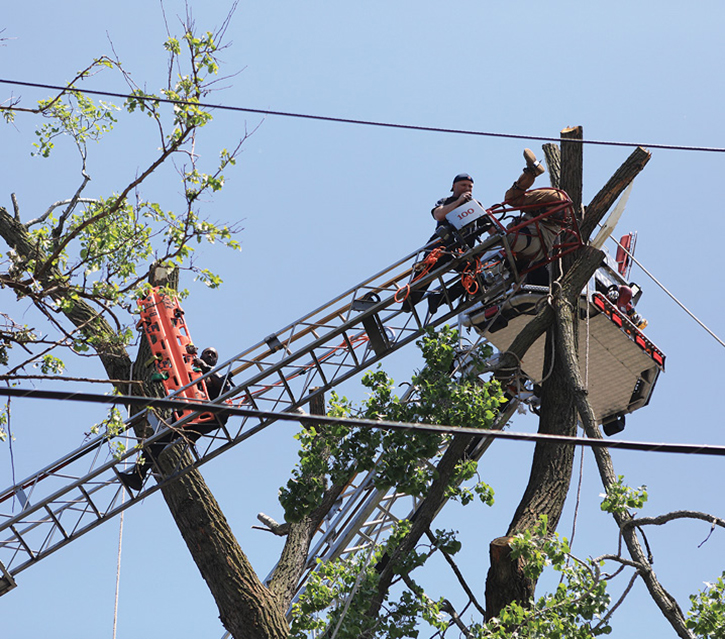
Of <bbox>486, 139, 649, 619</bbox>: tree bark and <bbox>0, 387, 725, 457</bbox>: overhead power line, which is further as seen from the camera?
<bbox>486, 139, 649, 619</bbox>: tree bark

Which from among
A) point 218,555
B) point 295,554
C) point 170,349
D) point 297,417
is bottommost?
point 297,417

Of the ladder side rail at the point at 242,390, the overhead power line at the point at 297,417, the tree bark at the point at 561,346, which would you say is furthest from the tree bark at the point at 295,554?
the overhead power line at the point at 297,417

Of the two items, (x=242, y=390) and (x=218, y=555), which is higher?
(x=242, y=390)

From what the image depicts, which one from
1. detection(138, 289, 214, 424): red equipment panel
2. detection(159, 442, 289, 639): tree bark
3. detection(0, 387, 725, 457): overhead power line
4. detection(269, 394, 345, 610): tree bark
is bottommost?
detection(0, 387, 725, 457): overhead power line

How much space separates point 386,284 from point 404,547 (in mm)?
2949

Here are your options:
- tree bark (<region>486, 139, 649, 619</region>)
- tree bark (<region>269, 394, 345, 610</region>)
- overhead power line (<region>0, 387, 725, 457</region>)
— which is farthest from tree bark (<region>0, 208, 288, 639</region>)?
overhead power line (<region>0, 387, 725, 457</region>)

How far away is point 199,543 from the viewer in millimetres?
9734

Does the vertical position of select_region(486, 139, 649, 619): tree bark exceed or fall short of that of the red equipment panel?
it falls short

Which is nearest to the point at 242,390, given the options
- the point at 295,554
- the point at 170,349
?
the point at 170,349

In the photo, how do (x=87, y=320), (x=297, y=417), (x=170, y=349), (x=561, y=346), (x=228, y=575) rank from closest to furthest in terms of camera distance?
(x=297, y=417)
(x=228, y=575)
(x=87, y=320)
(x=561, y=346)
(x=170, y=349)

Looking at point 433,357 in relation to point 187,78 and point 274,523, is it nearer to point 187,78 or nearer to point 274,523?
point 187,78

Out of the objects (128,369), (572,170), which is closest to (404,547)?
(128,369)

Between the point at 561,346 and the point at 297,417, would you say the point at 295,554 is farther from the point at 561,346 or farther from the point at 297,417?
the point at 297,417

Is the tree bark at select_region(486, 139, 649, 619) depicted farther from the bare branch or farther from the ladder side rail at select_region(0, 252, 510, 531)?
the bare branch
